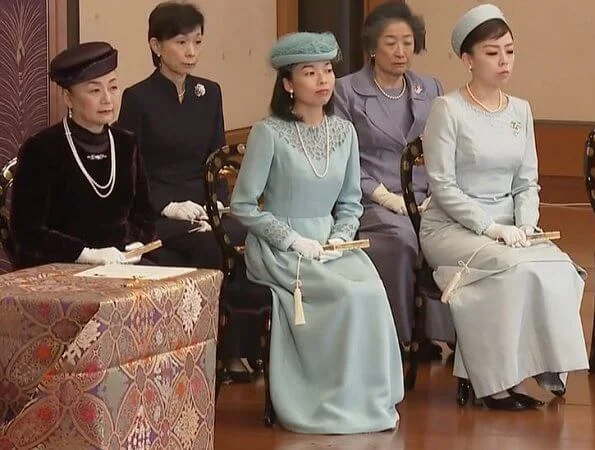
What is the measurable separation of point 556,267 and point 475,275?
25 cm

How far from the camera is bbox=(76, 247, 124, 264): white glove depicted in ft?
12.5

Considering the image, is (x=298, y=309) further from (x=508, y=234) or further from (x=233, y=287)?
(x=508, y=234)

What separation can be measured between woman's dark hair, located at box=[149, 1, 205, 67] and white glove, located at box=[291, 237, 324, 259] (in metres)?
0.99

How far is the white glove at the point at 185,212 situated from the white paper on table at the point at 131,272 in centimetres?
136

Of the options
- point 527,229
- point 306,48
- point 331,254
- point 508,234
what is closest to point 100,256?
point 331,254

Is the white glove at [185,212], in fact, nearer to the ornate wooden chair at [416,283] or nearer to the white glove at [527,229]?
the ornate wooden chair at [416,283]

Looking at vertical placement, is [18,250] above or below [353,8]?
below

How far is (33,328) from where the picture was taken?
2955 mm

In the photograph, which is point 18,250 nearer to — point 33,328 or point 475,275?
point 33,328

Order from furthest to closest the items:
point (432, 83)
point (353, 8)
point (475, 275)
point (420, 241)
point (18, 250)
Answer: point (353, 8), point (432, 83), point (420, 241), point (475, 275), point (18, 250)

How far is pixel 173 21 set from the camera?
482cm

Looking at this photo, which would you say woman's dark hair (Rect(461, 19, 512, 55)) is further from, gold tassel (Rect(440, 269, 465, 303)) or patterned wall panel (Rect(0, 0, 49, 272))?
patterned wall panel (Rect(0, 0, 49, 272))

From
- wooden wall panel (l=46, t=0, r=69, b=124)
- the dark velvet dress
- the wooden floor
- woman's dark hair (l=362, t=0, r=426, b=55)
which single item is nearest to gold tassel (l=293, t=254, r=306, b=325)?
the wooden floor

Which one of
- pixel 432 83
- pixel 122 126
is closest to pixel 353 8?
pixel 432 83
